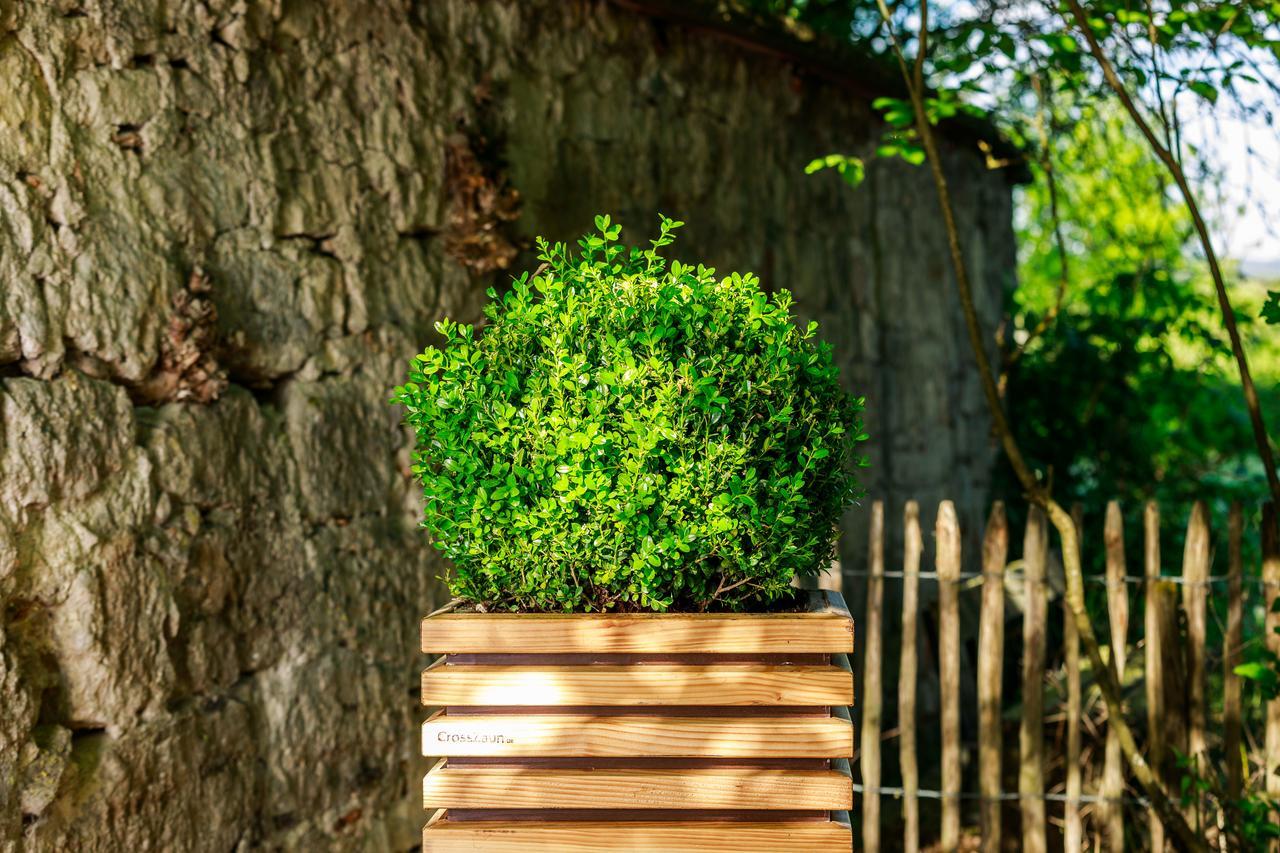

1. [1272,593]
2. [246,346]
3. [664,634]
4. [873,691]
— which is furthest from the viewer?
[873,691]

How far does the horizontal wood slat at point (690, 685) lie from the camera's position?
6.01 feet

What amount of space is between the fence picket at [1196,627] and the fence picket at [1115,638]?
174mm

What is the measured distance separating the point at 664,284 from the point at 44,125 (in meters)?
1.38

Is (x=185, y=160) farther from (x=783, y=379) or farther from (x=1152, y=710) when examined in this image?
(x=1152, y=710)

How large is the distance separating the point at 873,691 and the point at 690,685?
178cm

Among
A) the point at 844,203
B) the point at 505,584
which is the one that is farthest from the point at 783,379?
the point at 844,203

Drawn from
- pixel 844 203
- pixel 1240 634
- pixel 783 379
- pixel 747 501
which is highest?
pixel 844 203

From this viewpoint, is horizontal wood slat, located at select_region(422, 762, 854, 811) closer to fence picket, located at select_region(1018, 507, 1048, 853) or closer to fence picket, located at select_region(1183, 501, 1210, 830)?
fence picket, located at select_region(1018, 507, 1048, 853)

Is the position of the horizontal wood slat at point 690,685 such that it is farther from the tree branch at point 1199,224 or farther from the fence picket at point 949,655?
the tree branch at point 1199,224

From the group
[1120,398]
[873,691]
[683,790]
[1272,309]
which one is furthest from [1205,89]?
[1120,398]

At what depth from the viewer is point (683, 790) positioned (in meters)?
1.84

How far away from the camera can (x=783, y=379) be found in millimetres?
1913

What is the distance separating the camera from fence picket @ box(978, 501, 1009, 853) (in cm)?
327

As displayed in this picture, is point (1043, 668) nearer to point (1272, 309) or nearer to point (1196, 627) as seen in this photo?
point (1196, 627)
